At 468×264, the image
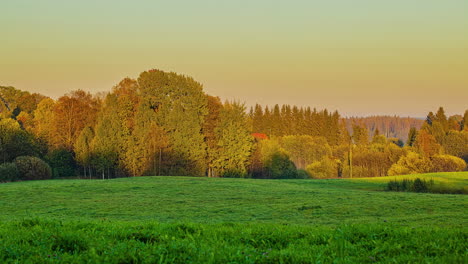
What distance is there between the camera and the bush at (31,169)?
61781 mm

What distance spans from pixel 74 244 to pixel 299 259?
394cm

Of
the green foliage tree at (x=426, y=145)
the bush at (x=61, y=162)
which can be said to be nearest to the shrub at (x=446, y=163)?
the green foliage tree at (x=426, y=145)

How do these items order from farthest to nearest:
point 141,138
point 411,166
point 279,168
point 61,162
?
point 411,166 < point 279,168 < point 61,162 < point 141,138

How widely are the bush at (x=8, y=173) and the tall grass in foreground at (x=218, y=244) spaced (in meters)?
54.4

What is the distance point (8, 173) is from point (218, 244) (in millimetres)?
58998

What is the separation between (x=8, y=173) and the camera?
5938 centimetres

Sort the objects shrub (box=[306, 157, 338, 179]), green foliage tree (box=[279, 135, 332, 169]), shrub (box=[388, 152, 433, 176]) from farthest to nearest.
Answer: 1. green foliage tree (box=[279, 135, 332, 169])
2. shrub (box=[306, 157, 338, 179])
3. shrub (box=[388, 152, 433, 176])

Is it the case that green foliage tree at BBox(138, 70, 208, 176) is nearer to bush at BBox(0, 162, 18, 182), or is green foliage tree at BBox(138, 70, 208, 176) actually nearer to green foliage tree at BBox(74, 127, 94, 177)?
green foliage tree at BBox(74, 127, 94, 177)

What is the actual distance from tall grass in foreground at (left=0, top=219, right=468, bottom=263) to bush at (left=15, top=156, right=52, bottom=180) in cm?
5654

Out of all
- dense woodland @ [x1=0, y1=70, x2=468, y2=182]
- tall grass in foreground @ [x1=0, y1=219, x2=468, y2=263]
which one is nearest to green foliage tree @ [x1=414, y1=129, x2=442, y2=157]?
dense woodland @ [x1=0, y1=70, x2=468, y2=182]

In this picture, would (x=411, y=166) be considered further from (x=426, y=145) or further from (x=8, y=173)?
(x=8, y=173)

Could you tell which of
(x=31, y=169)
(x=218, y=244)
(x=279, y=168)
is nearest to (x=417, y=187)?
(x=218, y=244)

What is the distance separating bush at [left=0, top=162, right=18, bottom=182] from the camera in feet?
193

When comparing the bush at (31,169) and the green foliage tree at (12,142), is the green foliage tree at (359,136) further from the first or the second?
the bush at (31,169)
